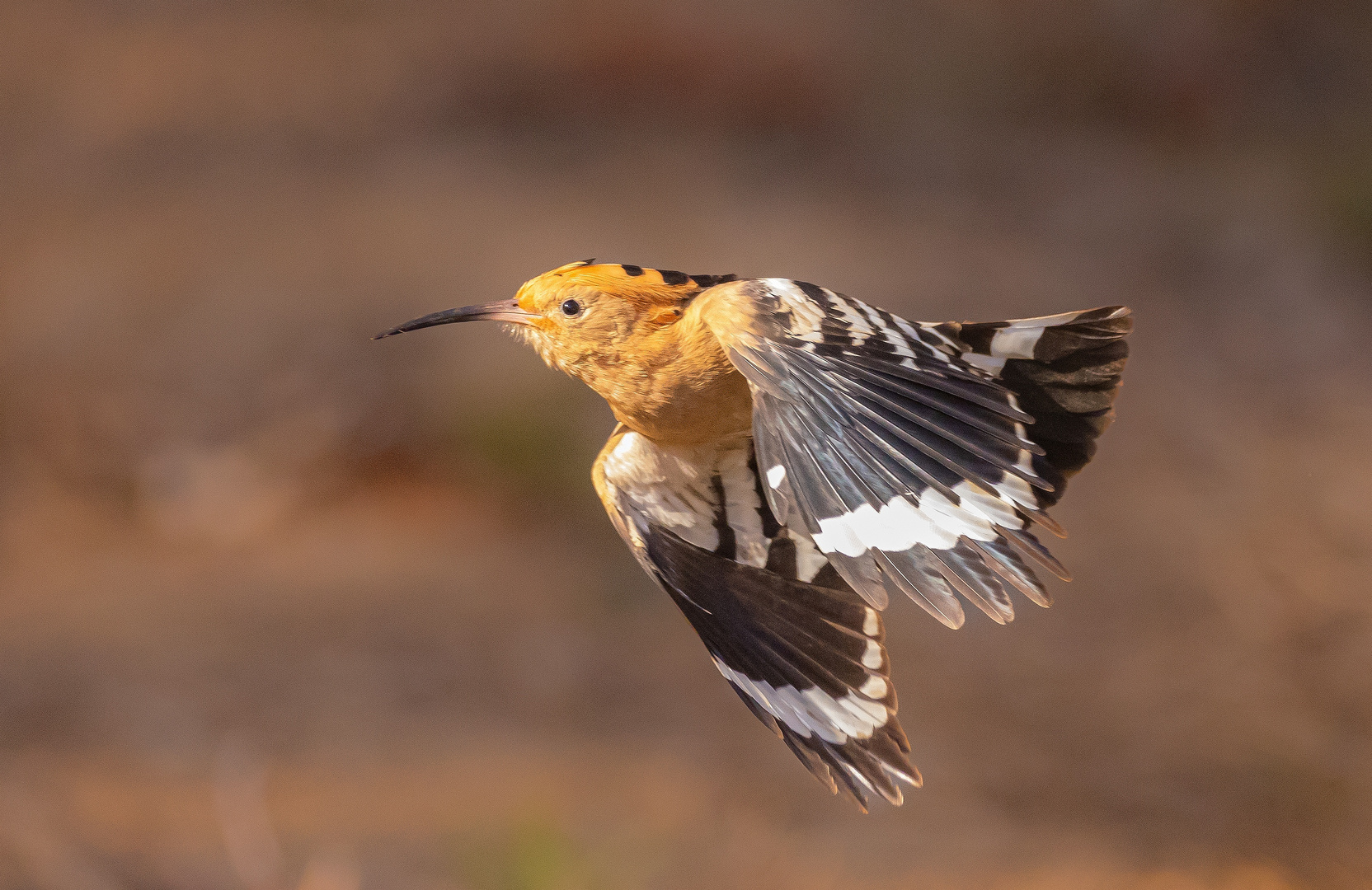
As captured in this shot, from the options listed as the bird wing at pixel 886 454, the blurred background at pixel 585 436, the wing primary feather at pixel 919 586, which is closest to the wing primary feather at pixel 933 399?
the bird wing at pixel 886 454

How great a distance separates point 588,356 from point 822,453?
0.27 metres

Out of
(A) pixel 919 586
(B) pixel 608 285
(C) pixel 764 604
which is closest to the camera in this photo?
(A) pixel 919 586

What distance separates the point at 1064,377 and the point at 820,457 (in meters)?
0.35

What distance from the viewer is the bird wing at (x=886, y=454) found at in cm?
82

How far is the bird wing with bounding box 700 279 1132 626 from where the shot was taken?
0.82 meters

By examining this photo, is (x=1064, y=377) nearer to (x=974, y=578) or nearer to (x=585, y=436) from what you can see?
(x=974, y=578)

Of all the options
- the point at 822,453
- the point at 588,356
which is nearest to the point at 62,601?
the point at 588,356

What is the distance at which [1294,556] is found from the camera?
3660 millimetres

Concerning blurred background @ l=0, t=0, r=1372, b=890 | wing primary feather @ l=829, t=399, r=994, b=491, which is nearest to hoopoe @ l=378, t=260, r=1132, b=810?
wing primary feather @ l=829, t=399, r=994, b=491

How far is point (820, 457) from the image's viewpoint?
843mm

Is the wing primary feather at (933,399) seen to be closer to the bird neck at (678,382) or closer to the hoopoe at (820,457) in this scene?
the hoopoe at (820,457)

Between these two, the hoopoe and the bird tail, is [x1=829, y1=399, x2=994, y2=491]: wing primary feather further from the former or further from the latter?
the bird tail

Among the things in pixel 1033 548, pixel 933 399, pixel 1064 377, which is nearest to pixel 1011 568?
pixel 1033 548

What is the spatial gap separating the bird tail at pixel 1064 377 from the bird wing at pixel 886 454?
148mm
